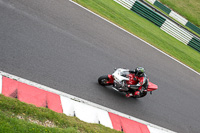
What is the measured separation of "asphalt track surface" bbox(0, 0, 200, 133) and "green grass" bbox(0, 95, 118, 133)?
197 cm

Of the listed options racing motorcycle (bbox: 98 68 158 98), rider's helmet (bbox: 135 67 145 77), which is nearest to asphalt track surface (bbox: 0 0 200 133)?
racing motorcycle (bbox: 98 68 158 98)

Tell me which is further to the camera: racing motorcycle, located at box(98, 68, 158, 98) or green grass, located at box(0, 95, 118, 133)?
racing motorcycle, located at box(98, 68, 158, 98)

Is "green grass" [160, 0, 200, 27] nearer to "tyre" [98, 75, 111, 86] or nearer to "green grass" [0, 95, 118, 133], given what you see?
"tyre" [98, 75, 111, 86]

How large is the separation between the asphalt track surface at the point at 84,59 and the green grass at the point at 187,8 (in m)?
12.2

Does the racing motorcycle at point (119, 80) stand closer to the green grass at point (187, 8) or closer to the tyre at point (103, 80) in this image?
the tyre at point (103, 80)

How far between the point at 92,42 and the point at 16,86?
5.25 m

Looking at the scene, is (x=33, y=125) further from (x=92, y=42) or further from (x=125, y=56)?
(x=125, y=56)

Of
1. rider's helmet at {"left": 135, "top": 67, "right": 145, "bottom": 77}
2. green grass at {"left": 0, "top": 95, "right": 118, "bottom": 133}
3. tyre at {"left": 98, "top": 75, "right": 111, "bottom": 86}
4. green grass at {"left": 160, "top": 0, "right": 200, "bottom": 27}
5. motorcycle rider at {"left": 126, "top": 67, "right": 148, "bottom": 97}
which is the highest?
green grass at {"left": 160, "top": 0, "right": 200, "bottom": 27}

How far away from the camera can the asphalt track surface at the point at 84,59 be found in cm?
863

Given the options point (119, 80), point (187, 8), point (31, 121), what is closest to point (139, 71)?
point (119, 80)

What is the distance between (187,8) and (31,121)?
2468 cm

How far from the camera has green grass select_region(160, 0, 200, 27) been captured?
24.5 meters

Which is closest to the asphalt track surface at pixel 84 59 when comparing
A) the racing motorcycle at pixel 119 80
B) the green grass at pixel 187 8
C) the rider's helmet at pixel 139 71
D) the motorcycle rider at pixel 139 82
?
the racing motorcycle at pixel 119 80

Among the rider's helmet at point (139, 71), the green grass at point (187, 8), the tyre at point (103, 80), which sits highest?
the green grass at point (187, 8)
